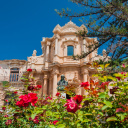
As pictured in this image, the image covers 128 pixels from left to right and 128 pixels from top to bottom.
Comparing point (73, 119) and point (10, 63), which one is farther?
point (10, 63)

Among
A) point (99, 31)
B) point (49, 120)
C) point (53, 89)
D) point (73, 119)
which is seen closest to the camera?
point (73, 119)

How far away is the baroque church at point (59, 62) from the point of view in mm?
19141

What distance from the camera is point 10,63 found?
25094 mm

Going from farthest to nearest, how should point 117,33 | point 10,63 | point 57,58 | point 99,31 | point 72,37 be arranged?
point 10,63 < point 72,37 < point 57,58 < point 99,31 < point 117,33

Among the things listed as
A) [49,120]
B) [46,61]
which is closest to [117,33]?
[49,120]

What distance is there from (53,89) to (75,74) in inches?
121

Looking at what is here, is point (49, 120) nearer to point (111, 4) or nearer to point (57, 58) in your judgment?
point (111, 4)

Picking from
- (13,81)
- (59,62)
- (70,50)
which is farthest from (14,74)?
(70,50)

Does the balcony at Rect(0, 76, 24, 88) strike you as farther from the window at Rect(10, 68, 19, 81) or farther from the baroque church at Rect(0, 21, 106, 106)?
the window at Rect(10, 68, 19, 81)

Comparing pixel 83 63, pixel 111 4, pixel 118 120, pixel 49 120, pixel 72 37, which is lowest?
pixel 49 120

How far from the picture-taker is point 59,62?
20203 mm

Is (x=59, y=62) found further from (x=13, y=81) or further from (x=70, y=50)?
(x=13, y=81)

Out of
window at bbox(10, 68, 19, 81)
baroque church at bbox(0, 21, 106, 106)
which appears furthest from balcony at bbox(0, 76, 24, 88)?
window at bbox(10, 68, 19, 81)

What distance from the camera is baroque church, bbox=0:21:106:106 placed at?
19.1 metres
